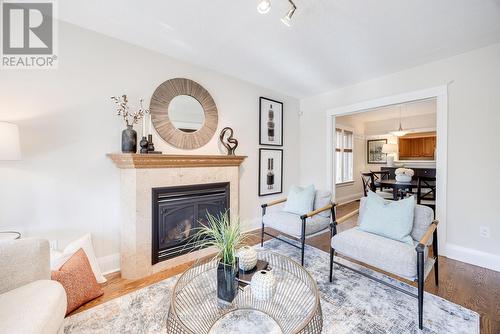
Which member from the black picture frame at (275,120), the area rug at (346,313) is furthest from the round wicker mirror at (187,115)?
the area rug at (346,313)

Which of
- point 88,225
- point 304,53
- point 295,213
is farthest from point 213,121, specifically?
point 88,225

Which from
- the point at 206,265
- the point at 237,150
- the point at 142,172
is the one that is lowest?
the point at 206,265

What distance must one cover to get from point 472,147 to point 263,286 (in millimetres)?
3011

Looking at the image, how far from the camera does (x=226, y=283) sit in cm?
140

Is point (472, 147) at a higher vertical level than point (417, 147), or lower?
lower

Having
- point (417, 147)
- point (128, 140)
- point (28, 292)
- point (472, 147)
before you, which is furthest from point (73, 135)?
point (417, 147)

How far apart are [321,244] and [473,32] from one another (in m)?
2.96

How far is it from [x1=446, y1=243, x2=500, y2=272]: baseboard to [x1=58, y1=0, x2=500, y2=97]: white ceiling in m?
2.40

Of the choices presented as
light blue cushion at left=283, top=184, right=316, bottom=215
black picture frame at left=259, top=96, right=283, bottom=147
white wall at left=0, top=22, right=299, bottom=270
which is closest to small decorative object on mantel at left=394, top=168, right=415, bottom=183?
light blue cushion at left=283, top=184, right=316, bottom=215

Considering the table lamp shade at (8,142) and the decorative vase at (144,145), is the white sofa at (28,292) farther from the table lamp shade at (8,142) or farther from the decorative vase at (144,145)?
the decorative vase at (144,145)

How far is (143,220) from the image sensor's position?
229 cm

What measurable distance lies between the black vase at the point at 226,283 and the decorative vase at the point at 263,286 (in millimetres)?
127

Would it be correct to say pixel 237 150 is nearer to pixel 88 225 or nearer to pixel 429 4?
pixel 88 225

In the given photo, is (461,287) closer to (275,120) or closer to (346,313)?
(346,313)
